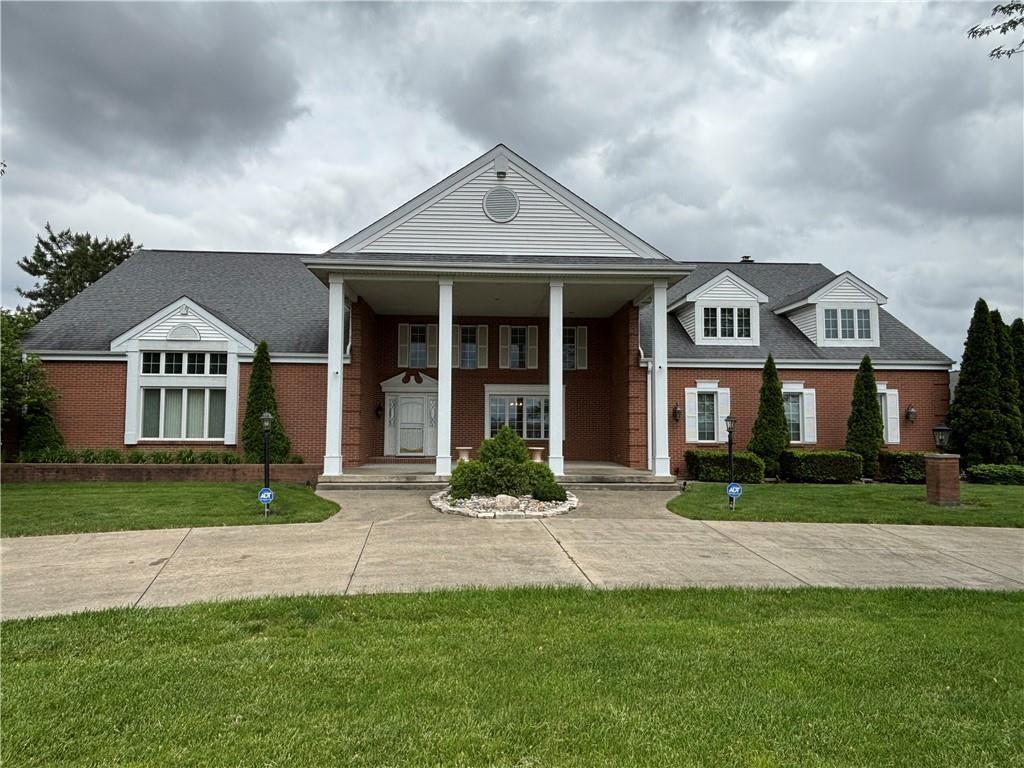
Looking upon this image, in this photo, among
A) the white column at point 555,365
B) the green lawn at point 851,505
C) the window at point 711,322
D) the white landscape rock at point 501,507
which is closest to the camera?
the green lawn at point 851,505

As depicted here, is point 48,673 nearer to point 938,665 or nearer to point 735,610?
point 735,610

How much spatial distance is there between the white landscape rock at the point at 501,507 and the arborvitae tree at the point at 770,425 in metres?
7.60

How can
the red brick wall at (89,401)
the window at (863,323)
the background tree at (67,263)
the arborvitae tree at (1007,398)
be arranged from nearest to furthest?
the red brick wall at (89,401) → the arborvitae tree at (1007,398) → the window at (863,323) → the background tree at (67,263)

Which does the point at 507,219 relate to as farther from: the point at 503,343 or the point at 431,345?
the point at 431,345

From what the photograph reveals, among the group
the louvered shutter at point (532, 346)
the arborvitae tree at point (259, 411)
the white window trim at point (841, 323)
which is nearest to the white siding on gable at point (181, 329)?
the arborvitae tree at point (259, 411)

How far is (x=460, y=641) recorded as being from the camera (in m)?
4.90

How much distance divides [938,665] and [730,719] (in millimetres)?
2051

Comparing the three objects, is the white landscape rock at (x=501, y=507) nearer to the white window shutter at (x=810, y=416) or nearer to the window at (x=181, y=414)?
the window at (x=181, y=414)

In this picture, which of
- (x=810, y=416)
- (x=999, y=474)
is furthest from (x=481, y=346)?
(x=999, y=474)

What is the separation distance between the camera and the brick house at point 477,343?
16.2 metres

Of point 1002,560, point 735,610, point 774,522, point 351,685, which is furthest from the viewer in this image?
point 774,522

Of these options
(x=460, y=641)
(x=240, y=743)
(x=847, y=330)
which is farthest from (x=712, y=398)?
(x=240, y=743)

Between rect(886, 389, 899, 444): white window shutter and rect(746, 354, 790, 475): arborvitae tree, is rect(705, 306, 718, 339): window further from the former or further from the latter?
rect(886, 389, 899, 444): white window shutter

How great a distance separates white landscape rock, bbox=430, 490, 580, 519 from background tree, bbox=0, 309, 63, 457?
37.1ft
